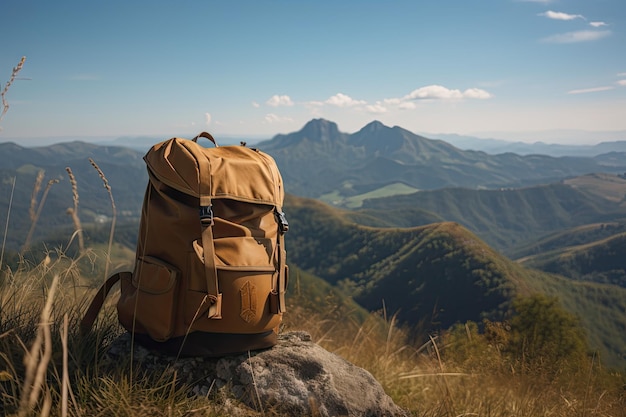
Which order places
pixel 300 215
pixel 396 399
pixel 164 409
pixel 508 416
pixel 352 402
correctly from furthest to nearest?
pixel 300 215 < pixel 396 399 < pixel 508 416 < pixel 352 402 < pixel 164 409

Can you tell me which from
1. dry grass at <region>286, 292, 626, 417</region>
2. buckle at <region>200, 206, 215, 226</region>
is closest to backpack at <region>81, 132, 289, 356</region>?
buckle at <region>200, 206, 215, 226</region>

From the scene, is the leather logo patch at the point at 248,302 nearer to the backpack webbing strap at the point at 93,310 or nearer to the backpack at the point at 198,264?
the backpack at the point at 198,264

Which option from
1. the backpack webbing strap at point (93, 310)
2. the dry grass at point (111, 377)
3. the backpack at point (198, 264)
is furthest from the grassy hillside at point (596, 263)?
the backpack webbing strap at point (93, 310)

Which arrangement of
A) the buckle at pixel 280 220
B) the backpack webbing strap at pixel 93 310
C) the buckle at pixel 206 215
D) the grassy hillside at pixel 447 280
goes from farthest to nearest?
the grassy hillside at pixel 447 280 → the buckle at pixel 280 220 → the backpack webbing strap at pixel 93 310 → the buckle at pixel 206 215

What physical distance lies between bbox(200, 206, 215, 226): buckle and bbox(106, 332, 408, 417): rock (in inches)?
32.6

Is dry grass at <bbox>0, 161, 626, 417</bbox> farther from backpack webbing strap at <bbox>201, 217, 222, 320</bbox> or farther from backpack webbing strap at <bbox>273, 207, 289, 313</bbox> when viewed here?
backpack webbing strap at <bbox>273, 207, 289, 313</bbox>

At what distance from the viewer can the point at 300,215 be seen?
180500 mm

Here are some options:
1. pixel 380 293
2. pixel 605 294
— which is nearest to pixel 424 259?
pixel 380 293

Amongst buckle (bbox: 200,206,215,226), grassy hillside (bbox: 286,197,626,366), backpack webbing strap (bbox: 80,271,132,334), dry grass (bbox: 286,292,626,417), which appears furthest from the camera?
grassy hillside (bbox: 286,197,626,366)

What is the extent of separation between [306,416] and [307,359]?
1.32ft

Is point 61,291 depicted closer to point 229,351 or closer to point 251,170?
point 229,351

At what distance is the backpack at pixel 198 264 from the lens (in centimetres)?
247

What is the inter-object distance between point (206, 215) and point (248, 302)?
1.96 ft

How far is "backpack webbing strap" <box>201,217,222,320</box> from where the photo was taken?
2.43 metres
